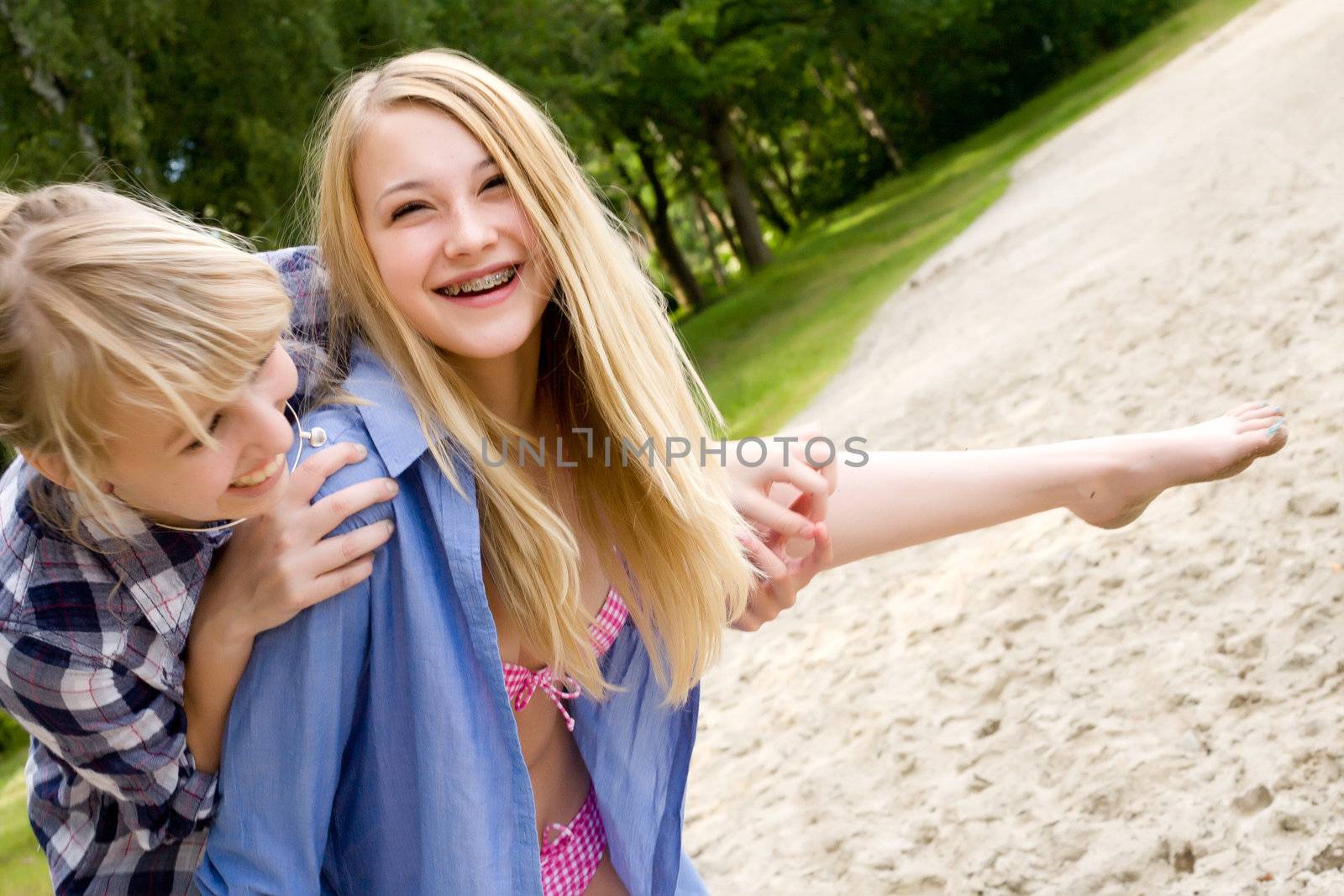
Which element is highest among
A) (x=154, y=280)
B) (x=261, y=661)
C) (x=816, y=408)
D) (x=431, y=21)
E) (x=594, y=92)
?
(x=431, y=21)

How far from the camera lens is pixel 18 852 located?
6801mm

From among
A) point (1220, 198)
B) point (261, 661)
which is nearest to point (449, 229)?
point (261, 661)

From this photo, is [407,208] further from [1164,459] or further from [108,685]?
[1164,459]

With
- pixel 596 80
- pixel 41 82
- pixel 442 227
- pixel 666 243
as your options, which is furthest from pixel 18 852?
pixel 666 243

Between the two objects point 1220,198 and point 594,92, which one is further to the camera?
point 594,92

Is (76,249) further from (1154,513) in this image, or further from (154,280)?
(1154,513)

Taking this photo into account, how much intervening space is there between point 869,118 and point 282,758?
31.2 meters

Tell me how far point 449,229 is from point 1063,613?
10.5 ft

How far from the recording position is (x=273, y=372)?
6.15ft

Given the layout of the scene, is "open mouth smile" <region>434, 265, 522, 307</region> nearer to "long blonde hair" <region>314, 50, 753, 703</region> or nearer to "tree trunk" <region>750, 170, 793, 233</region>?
"long blonde hair" <region>314, 50, 753, 703</region>

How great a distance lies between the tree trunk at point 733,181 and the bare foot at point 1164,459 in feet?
68.1

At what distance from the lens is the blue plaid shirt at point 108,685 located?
173cm

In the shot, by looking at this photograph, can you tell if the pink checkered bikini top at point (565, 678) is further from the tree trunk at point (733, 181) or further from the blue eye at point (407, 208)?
the tree trunk at point (733, 181)

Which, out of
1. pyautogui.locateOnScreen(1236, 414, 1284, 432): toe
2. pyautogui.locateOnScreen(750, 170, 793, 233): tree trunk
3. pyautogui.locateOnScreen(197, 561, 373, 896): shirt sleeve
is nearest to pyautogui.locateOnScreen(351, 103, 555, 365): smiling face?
pyautogui.locateOnScreen(197, 561, 373, 896): shirt sleeve
